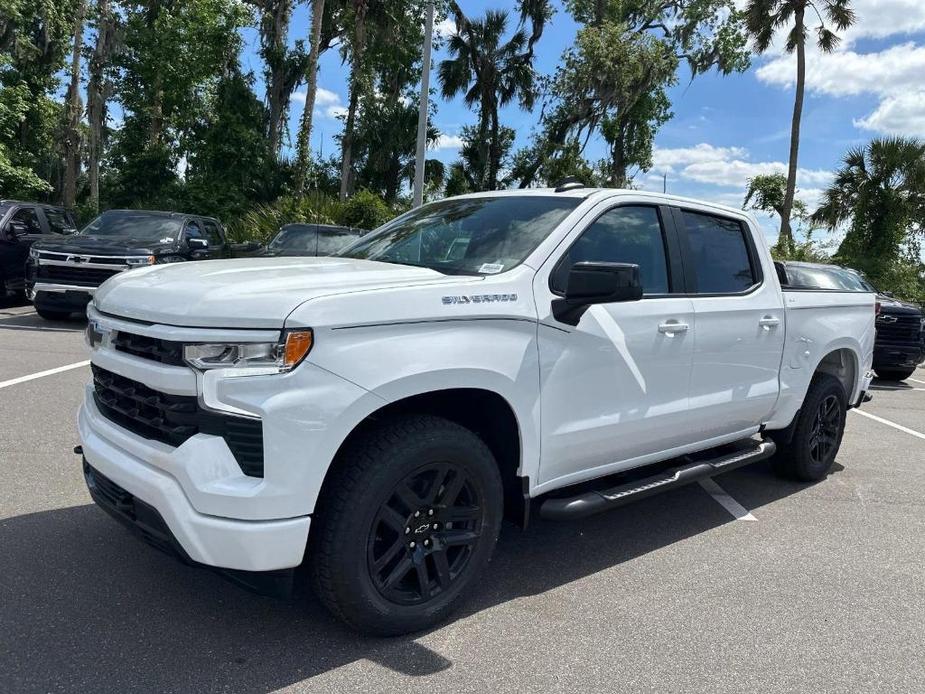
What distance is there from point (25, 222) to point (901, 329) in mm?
14973

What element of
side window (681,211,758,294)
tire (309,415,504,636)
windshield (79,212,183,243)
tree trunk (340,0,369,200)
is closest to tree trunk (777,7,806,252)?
tree trunk (340,0,369,200)

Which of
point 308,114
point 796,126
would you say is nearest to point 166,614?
point 308,114

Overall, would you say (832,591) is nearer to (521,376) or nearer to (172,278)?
(521,376)

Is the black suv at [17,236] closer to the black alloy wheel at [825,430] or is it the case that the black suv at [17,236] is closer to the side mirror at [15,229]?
the side mirror at [15,229]

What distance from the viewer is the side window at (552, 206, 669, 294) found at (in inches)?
141

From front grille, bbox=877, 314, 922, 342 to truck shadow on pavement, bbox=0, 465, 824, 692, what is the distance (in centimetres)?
995

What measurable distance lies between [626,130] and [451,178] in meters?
7.79

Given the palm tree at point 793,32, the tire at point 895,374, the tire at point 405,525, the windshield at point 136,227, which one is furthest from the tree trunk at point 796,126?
the tire at point 405,525

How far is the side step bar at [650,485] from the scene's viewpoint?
337cm

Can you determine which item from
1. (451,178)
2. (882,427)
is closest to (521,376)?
A: (882,427)

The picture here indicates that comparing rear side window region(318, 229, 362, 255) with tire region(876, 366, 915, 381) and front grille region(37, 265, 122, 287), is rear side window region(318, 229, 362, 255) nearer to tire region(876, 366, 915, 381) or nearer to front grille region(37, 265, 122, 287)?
front grille region(37, 265, 122, 287)

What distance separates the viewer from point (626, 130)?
32.0 m

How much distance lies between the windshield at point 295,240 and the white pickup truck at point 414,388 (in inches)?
324

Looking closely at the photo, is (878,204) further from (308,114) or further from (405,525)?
(405,525)
